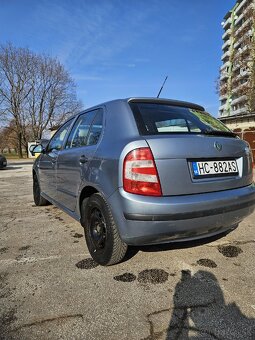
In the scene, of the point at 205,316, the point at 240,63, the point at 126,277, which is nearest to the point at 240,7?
the point at 240,63

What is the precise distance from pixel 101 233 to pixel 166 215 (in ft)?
2.63

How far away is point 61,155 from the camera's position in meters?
3.73

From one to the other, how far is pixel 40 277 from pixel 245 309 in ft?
5.60

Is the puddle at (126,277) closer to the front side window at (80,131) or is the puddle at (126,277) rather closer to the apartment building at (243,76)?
the front side window at (80,131)

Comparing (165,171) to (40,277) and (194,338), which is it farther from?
(40,277)

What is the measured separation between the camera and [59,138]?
4156mm

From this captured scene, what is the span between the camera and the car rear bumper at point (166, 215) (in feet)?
7.33

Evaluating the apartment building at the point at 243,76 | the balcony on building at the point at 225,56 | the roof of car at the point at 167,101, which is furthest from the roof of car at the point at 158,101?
the balcony on building at the point at 225,56

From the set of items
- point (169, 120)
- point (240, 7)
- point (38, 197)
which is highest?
point (240, 7)

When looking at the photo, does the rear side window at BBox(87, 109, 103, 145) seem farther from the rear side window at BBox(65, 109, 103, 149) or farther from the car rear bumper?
the car rear bumper

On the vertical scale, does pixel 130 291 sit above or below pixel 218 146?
below

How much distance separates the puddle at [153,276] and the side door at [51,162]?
76.0 inches

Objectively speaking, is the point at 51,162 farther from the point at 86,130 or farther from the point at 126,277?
the point at 126,277

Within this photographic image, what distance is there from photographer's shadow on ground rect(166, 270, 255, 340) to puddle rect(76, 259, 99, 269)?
85 centimetres
